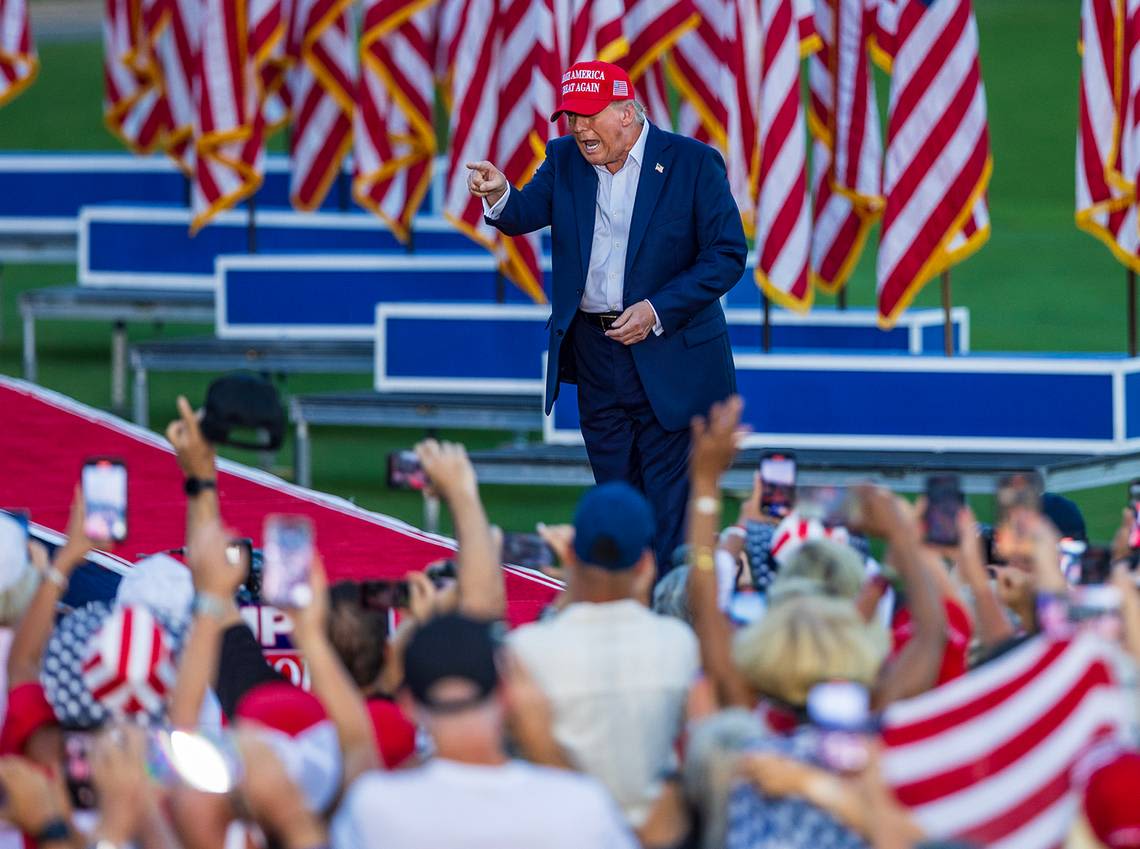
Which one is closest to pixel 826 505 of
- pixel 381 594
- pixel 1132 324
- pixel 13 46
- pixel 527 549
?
pixel 527 549

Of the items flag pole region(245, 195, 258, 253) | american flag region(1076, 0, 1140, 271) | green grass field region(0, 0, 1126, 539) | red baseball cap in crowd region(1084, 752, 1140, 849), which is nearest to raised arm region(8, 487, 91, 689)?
red baseball cap in crowd region(1084, 752, 1140, 849)

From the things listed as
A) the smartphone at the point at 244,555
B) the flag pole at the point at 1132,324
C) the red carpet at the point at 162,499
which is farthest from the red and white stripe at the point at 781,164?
the smartphone at the point at 244,555

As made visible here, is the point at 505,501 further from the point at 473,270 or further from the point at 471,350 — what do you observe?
the point at 473,270

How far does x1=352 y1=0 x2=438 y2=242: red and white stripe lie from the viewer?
13.3 metres

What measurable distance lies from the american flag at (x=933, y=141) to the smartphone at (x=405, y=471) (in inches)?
190

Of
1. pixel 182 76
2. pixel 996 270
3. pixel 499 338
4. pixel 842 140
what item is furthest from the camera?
pixel 996 270

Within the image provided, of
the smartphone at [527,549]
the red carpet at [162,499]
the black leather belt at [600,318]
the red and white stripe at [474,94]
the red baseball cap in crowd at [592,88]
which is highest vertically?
the red and white stripe at [474,94]

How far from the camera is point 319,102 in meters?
15.5

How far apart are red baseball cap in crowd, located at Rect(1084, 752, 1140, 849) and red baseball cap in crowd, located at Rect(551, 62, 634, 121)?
376 cm

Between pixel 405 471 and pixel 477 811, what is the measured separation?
220cm

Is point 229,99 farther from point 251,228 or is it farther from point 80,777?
point 80,777

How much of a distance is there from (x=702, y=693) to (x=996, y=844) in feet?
2.31

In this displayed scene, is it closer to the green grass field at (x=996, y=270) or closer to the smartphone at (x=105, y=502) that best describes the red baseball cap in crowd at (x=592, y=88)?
the smartphone at (x=105, y=502)

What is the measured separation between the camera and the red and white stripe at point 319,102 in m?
14.7
